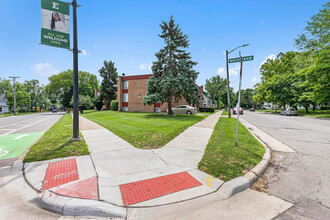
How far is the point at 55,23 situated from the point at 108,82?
3203cm

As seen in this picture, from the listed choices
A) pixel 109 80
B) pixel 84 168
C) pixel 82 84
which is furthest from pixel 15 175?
pixel 82 84

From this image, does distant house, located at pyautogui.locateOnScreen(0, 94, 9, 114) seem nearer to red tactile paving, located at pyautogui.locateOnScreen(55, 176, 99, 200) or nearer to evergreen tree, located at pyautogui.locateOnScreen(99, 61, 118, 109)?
evergreen tree, located at pyautogui.locateOnScreen(99, 61, 118, 109)

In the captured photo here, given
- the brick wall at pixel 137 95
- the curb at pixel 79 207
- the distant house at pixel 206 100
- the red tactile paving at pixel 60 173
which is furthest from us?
the distant house at pixel 206 100

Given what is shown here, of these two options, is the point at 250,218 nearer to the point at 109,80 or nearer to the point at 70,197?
the point at 70,197

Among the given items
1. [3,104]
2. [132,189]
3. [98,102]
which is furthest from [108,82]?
[3,104]

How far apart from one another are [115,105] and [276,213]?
31.9 metres

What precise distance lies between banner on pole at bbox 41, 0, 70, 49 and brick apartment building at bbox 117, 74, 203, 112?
21.3 m

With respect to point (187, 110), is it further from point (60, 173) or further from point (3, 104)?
point (3, 104)

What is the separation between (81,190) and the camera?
281 cm

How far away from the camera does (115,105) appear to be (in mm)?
31516

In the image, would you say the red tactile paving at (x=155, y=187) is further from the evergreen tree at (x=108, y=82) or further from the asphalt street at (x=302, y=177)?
the evergreen tree at (x=108, y=82)

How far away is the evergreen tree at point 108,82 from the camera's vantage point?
35.3m

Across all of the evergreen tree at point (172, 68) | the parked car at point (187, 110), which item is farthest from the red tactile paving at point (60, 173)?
the parked car at point (187, 110)

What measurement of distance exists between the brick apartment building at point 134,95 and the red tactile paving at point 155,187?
2375cm
